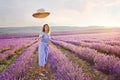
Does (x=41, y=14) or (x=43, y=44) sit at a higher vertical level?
(x=41, y=14)

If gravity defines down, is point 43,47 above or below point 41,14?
below

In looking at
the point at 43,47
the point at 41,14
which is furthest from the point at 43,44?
the point at 41,14

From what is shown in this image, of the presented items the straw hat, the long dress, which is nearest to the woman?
the long dress

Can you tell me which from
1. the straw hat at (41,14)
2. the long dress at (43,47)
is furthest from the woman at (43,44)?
the straw hat at (41,14)

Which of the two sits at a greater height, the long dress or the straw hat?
the straw hat

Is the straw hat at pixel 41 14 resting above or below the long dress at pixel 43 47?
above

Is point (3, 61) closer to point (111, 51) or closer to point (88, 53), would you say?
point (88, 53)

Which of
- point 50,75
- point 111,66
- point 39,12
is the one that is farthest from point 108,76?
point 39,12

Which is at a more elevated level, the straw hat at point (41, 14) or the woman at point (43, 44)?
the straw hat at point (41, 14)

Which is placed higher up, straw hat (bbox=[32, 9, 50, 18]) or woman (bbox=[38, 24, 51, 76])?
straw hat (bbox=[32, 9, 50, 18])

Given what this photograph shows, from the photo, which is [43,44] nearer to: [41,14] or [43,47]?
[43,47]

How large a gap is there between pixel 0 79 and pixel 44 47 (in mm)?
1793

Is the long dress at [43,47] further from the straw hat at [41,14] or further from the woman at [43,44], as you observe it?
the straw hat at [41,14]

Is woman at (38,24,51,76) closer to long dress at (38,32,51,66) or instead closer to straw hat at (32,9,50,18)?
long dress at (38,32,51,66)
